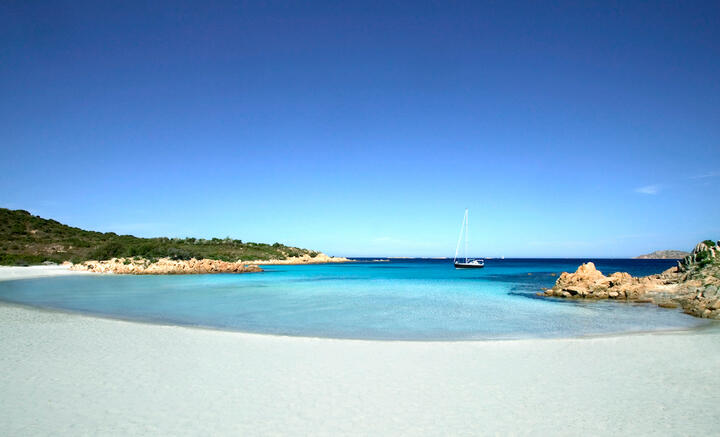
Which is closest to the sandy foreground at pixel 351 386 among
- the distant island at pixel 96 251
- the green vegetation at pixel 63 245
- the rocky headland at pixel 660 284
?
the rocky headland at pixel 660 284

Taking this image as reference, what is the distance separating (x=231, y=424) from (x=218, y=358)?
343cm

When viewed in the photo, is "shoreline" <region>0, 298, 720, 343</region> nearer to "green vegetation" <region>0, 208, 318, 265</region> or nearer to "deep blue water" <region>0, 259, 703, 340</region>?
"deep blue water" <region>0, 259, 703, 340</region>

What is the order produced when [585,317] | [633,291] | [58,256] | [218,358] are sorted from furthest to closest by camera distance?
[58,256], [633,291], [585,317], [218,358]

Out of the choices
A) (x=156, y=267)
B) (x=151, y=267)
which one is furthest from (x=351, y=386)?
(x=151, y=267)

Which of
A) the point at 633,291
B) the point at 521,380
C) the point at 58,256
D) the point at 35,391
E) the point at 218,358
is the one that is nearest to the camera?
the point at 35,391

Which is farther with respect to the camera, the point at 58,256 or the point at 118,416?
the point at 58,256

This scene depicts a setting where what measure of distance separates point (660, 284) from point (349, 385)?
74.8ft

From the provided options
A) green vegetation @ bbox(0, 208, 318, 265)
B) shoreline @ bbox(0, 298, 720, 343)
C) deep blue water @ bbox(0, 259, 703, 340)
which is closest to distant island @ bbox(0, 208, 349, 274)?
green vegetation @ bbox(0, 208, 318, 265)

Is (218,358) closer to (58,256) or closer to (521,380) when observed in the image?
(521,380)

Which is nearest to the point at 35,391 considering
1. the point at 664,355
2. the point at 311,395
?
the point at 311,395

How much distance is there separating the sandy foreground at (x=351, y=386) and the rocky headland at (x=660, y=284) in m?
11.3

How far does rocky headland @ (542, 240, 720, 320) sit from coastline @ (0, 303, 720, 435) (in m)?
11.2

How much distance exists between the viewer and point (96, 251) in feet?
161

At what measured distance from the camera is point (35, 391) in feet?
18.5
